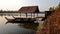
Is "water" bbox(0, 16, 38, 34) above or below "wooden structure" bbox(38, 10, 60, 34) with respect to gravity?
below

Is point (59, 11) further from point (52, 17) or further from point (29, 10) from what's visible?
point (29, 10)

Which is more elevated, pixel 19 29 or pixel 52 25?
pixel 52 25

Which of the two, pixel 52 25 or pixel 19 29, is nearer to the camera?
pixel 52 25

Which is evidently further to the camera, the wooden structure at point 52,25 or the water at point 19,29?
the water at point 19,29

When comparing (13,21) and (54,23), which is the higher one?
(54,23)

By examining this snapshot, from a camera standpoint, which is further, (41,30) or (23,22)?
(23,22)

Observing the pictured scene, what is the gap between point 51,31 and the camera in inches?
226

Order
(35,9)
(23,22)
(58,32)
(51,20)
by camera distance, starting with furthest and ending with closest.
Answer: (35,9), (23,22), (51,20), (58,32)

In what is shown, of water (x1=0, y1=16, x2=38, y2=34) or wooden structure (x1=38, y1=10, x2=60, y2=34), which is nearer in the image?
wooden structure (x1=38, y1=10, x2=60, y2=34)

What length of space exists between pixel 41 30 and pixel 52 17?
25.5 inches

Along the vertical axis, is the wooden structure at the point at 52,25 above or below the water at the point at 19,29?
above

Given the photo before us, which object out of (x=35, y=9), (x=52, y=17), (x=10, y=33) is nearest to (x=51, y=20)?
(x=52, y=17)

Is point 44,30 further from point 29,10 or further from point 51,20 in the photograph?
point 29,10

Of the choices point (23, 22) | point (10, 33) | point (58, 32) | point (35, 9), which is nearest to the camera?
point (58, 32)
